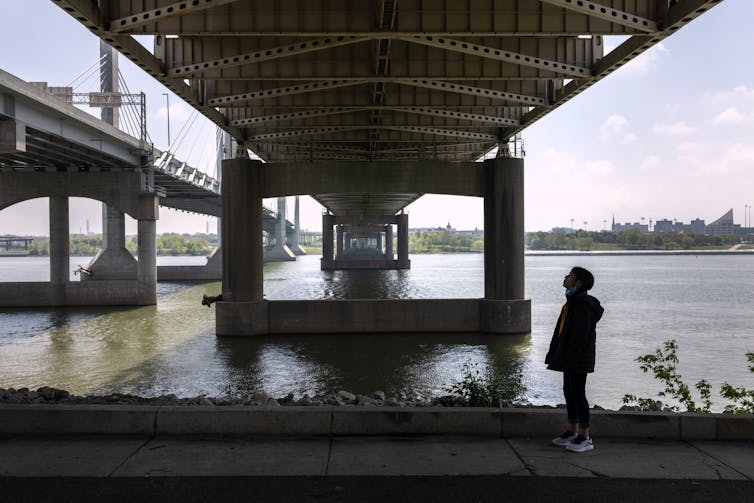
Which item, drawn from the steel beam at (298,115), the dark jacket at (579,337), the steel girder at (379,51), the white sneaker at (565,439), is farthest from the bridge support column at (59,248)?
the dark jacket at (579,337)

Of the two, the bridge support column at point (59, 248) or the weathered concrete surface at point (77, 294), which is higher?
the bridge support column at point (59, 248)

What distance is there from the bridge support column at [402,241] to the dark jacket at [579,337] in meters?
87.3

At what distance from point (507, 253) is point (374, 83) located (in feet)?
35.0

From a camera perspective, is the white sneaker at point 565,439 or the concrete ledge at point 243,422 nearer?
the white sneaker at point 565,439

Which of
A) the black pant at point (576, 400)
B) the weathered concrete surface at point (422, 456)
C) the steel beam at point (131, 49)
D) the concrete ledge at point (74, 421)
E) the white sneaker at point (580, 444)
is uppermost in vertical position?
the steel beam at point (131, 49)

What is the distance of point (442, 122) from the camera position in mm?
27672

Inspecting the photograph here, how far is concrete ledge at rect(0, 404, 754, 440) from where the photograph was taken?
6.66 meters

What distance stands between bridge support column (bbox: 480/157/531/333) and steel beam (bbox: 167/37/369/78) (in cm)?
1321

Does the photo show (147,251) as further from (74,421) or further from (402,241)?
(402,241)

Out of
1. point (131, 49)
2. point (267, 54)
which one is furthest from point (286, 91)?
point (131, 49)

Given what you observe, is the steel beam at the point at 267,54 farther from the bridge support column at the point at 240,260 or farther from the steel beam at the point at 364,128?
the bridge support column at the point at 240,260

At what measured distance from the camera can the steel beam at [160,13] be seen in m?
13.3

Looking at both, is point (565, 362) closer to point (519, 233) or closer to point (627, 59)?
point (627, 59)

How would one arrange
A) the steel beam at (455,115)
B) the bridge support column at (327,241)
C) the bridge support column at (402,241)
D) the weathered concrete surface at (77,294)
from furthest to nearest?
the bridge support column at (402,241), the bridge support column at (327,241), the weathered concrete surface at (77,294), the steel beam at (455,115)
